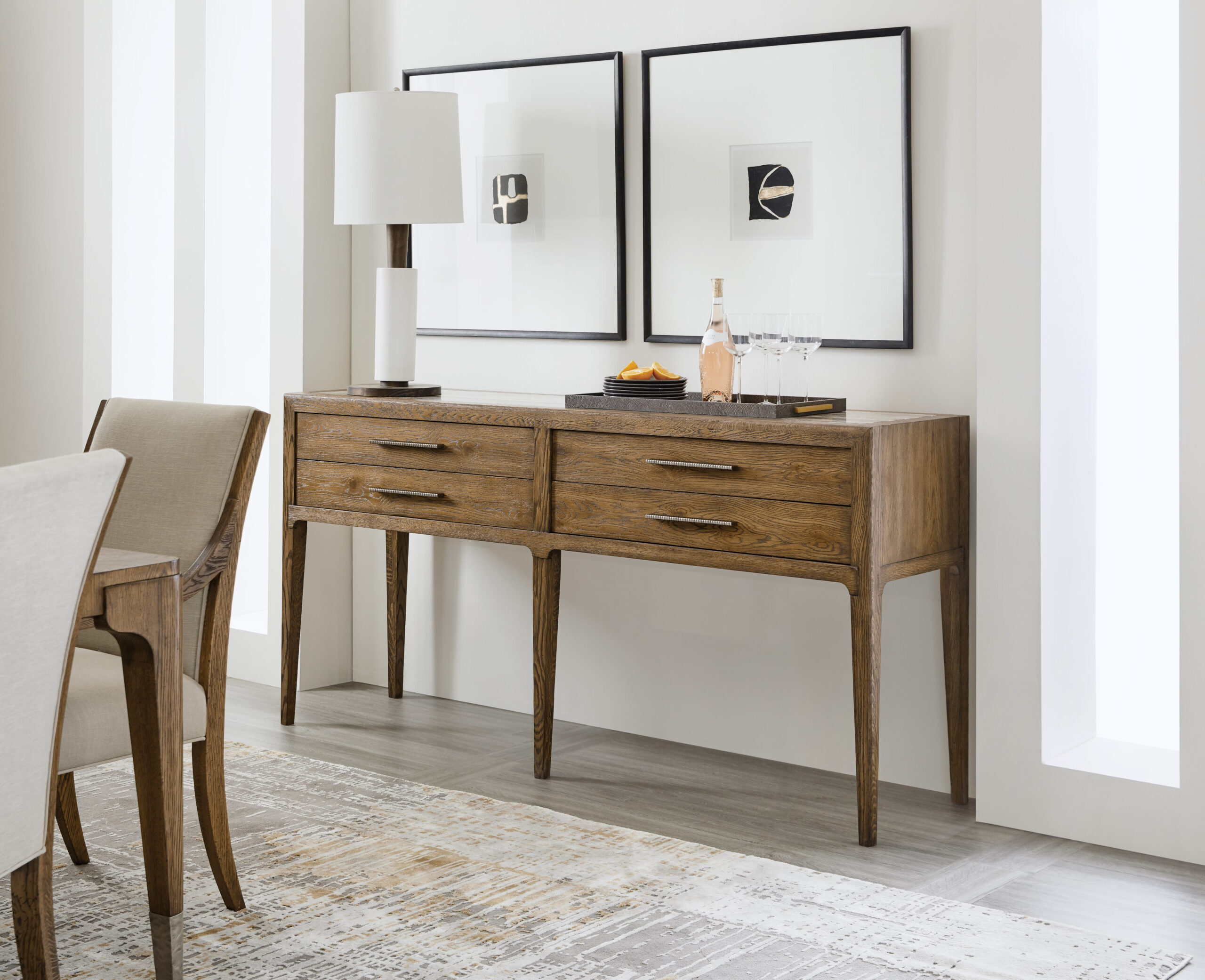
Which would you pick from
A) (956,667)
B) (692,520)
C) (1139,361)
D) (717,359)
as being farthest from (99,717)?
(1139,361)

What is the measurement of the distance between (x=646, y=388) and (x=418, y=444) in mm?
621

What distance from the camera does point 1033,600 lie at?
2957 mm

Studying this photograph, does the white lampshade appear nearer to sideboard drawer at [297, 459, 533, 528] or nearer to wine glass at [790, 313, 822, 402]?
sideboard drawer at [297, 459, 533, 528]

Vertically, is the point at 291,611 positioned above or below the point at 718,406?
below

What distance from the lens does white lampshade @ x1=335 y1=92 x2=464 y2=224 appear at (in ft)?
11.8

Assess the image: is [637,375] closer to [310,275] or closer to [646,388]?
[646,388]

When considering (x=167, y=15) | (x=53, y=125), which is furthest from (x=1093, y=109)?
(x=53, y=125)

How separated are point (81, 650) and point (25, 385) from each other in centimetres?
299

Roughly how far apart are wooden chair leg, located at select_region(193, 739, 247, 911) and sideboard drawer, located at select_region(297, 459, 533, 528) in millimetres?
1072

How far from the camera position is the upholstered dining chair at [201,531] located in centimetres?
243

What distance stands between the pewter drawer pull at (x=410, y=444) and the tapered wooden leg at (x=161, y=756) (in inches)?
53.5

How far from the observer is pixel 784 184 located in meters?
3.42

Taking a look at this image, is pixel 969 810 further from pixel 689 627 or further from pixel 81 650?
pixel 81 650

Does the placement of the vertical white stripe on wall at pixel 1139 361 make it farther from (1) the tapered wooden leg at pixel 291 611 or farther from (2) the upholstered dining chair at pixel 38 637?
(2) the upholstered dining chair at pixel 38 637
